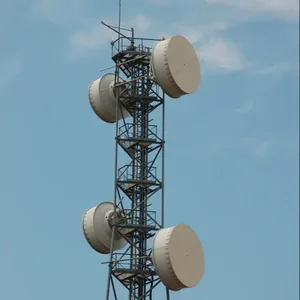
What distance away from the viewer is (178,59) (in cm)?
8469

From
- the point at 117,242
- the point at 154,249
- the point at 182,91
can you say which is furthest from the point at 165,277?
the point at 182,91

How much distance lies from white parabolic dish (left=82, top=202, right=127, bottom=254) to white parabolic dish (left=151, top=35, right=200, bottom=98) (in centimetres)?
919

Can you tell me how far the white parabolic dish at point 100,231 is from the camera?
86312mm

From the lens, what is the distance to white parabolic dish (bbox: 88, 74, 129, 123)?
88250 mm

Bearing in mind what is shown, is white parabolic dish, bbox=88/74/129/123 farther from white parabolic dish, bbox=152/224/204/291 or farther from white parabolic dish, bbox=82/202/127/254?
white parabolic dish, bbox=152/224/204/291

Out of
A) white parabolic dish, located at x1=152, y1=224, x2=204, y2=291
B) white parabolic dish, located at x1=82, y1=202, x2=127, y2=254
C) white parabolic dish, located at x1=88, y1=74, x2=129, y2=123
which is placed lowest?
white parabolic dish, located at x1=152, y1=224, x2=204, y2=291

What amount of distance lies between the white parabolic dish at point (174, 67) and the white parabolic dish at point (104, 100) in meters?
5.24

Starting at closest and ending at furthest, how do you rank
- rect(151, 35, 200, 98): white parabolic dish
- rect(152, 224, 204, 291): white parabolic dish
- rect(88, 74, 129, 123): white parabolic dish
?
rect(152, 224, 204, 291): white parabolic dish, rect(151, 35, 200, 98): white parabolic dish, rect(88, 74, 129, 123): white parabolic dish

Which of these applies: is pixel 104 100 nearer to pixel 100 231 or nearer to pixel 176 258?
pixel 100 231

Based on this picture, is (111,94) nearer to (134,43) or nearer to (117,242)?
(134,43)

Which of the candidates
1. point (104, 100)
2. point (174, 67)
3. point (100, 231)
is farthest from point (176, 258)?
point (104, 100)

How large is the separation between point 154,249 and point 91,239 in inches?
311

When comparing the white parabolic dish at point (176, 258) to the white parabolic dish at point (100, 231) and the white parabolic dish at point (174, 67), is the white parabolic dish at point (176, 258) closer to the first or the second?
the white parabolic dish at point (100, 231)

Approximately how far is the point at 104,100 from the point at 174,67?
21.9ft
